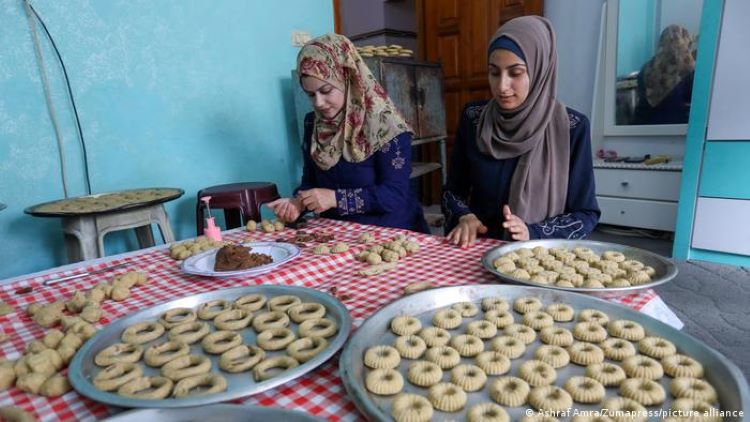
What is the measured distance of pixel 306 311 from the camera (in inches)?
42.3

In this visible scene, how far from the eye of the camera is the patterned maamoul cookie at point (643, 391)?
2.44 feet

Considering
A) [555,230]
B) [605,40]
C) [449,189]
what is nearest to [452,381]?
[555,230]

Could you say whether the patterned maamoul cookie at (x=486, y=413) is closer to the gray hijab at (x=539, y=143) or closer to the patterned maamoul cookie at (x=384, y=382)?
the patterned maamoul cookie at (x=384, y=382)

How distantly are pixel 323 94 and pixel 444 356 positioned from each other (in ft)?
5.02

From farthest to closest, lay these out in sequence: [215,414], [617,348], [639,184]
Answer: [639,184], [617,348], [215,414]

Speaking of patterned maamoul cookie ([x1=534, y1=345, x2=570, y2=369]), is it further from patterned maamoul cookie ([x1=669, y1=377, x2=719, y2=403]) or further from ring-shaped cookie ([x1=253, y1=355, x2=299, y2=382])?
ring-shaped cookie ([x1=253, y1=355, x2=299, y2=382])

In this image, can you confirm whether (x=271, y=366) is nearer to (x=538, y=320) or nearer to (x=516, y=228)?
(x=538, y=320)

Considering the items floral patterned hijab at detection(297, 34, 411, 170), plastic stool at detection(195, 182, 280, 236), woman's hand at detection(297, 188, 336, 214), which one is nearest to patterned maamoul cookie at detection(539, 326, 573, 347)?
woman's hand at detection(297, 188, 336, 214)

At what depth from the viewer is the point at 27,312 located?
3.81ft

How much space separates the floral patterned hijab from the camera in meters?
2.15

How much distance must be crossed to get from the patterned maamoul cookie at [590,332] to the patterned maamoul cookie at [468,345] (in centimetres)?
21

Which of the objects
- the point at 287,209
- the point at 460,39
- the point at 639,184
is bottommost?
the point at 639,184

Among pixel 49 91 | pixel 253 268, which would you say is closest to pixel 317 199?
pixel 253 268

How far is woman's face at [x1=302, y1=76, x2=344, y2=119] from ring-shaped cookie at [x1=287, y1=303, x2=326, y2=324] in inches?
49.5
